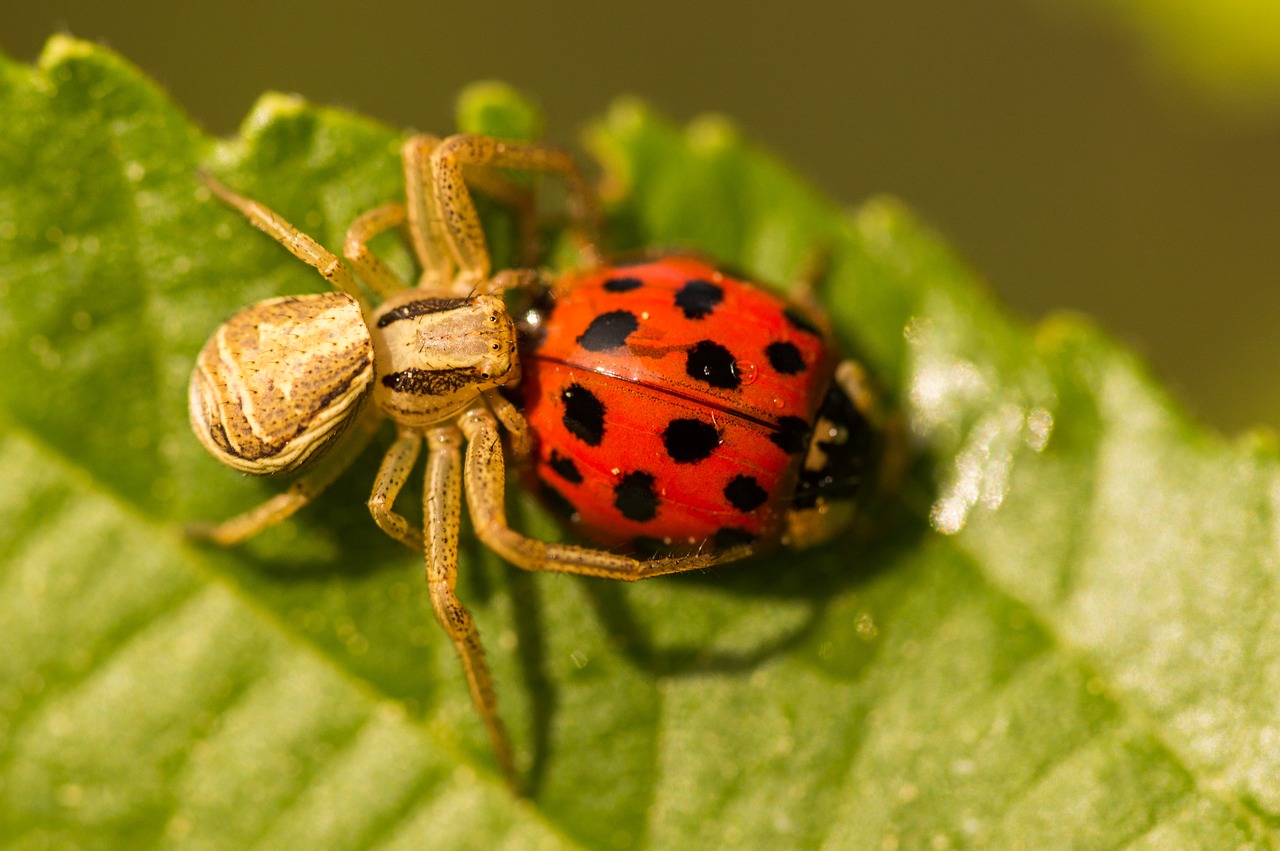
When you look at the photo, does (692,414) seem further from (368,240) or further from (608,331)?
(368,240)

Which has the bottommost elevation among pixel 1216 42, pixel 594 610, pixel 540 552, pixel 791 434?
pixel 594 610

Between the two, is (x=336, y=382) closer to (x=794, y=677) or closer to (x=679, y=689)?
(x=679, y=689)

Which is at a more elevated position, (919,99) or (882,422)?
(882,422)

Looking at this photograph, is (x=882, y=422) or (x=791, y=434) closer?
(x=791, y=434)

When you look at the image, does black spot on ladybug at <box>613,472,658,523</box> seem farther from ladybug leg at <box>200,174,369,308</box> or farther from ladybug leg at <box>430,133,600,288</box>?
ladybug leg at <box>200,174,369,308</box>

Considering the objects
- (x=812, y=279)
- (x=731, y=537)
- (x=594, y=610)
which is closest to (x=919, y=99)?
(x=812, y=279)

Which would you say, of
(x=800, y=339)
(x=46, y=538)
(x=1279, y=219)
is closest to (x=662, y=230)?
(x=800, y=339)
